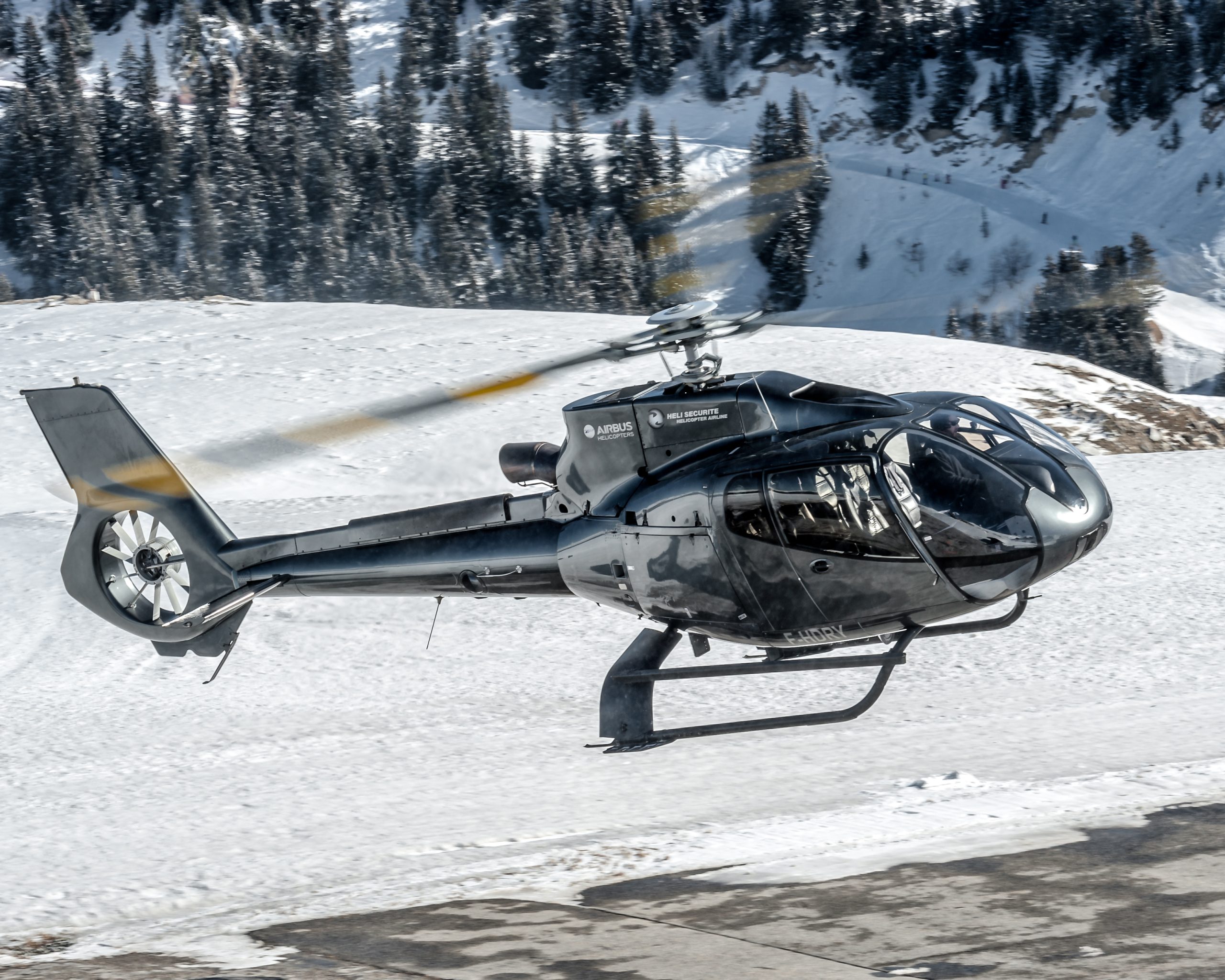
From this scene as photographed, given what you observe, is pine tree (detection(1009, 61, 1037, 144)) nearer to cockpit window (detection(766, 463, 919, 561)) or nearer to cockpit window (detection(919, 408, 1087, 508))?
cockpit window (detection(919, 408, 1087, 508))

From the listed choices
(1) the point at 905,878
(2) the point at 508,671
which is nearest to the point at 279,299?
(2) the point at 508,671

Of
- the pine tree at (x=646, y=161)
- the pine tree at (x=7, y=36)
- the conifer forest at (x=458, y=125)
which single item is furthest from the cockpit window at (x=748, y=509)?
the pine tree at (x=7, y=36)

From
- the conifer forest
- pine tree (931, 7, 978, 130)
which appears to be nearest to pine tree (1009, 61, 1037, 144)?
the conifer forest

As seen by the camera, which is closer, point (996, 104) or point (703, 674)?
point (703, 674)

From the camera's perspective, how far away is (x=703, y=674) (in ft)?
27.7

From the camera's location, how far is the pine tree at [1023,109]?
95125mm

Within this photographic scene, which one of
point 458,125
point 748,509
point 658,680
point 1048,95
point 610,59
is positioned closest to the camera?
point 748,509

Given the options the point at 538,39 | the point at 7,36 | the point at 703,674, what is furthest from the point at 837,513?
the point at 7,36

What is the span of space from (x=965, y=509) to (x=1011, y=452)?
1.65 ft

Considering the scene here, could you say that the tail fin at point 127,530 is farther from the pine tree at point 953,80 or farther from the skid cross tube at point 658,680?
the pine tree at point 953,80

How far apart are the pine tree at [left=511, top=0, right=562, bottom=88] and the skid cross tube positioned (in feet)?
351

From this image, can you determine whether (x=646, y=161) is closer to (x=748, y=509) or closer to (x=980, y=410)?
(x=980, y=410)

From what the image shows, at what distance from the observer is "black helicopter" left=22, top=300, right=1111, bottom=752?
750 cm

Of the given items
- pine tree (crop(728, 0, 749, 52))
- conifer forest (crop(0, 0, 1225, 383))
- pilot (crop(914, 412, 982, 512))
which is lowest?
conifer forest (crop(0, 0, 1225, 383))
